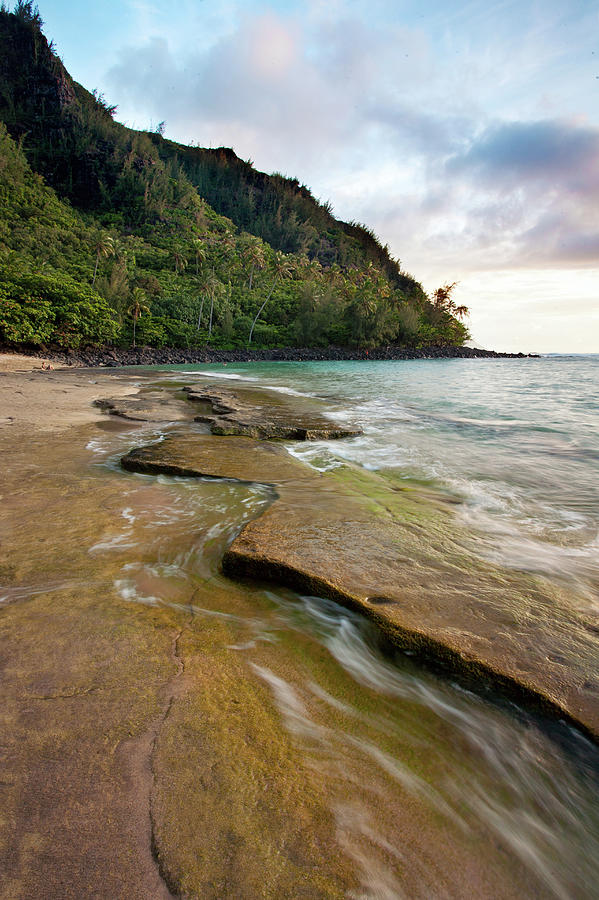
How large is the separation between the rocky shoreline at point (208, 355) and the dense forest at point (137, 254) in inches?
44.1

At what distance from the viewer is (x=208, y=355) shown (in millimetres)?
44812

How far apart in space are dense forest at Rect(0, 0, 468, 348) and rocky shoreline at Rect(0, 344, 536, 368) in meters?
1.12

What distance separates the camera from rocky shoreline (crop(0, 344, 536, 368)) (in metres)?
30.9

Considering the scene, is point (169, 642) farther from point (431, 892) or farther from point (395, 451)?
point (395, 451)

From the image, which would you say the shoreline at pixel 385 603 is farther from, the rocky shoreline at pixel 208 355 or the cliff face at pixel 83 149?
the cliff face at pixel 83 149

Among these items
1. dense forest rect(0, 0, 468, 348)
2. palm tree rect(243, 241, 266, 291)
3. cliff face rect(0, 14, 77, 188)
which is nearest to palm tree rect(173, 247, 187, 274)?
dense forest rect(0, 0, 468, 348)

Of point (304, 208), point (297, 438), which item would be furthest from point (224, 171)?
point (297, 438)

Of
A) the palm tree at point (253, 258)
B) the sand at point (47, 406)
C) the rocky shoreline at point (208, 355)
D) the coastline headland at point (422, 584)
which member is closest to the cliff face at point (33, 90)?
the palm tree at point (253, 258)

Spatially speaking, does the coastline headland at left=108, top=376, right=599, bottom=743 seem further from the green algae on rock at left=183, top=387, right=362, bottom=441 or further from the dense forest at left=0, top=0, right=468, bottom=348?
the dense forest at left=0, top=0, right=468, bottom=348

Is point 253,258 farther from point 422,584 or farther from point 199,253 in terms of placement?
point 422,584

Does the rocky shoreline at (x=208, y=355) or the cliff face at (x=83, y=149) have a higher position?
the cliff face at (x=83, y=149)

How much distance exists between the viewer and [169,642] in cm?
196

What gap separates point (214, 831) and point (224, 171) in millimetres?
140364

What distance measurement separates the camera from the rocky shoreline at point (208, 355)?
30.9 m
